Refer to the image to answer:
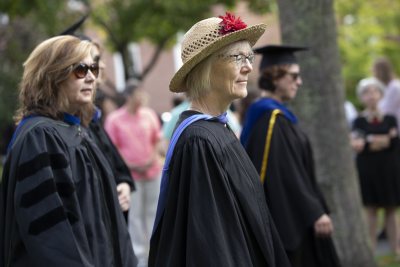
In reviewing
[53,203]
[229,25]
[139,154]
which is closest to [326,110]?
[139,154]

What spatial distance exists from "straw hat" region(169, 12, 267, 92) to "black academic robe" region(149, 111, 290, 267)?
291mm

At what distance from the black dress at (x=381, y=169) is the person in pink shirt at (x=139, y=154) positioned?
242 centimetres

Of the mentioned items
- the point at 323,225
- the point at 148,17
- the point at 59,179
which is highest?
the point at 148,17

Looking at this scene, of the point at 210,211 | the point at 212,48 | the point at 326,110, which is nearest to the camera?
the point at 210,211

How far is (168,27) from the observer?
19.4 m

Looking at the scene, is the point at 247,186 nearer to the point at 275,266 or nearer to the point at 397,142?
Answer: the point at 275,266

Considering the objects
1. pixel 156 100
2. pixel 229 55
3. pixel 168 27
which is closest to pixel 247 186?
pixel 229 55

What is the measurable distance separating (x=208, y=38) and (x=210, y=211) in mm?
854

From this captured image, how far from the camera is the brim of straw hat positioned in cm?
346

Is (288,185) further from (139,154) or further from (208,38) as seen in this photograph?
(139,154)

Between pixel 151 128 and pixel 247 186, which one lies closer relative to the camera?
pixel 247 186

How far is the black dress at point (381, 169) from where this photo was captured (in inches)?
324

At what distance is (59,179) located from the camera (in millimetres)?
3932

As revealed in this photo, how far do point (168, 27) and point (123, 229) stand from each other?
50.5 ft
